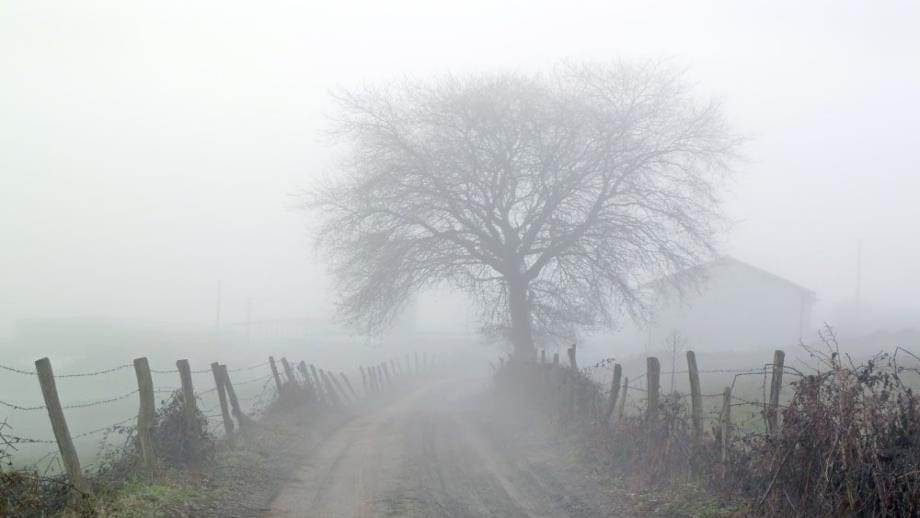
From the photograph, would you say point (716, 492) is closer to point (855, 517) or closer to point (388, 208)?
point (855, 517)

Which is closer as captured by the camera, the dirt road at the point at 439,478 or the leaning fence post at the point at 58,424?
the leaning fence post at the point at 58,424

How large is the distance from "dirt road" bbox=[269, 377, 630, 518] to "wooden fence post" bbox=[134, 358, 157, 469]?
1.93m

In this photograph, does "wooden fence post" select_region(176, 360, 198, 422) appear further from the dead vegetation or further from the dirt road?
the dead vegetation

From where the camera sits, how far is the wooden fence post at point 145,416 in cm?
1109

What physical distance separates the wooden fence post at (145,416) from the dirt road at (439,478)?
193cm

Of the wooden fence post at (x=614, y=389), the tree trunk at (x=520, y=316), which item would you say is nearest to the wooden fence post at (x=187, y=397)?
the wooden fence post at (x=614, y=389)

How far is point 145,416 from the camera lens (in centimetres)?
1124

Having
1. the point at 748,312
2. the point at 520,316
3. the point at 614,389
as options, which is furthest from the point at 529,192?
the point at 748,312

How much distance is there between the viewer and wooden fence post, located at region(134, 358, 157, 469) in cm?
1109

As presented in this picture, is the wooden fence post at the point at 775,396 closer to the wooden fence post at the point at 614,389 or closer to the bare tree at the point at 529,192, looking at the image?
the wooden fence post at the point at 614,389

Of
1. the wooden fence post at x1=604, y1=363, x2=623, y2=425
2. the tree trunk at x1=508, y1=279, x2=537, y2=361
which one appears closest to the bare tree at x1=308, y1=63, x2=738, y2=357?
the tree trunk at x1=508, y1=279, x2=537, y2=361

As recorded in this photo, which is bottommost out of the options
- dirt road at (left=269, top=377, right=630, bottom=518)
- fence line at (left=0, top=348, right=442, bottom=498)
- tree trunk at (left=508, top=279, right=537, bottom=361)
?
dirt road at (left=269, top=377, right=630, bottom=518)

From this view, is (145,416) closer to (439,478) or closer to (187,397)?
(187,397)

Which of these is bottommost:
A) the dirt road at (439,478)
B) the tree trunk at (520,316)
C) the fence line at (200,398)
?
the dirt road at (439,478)
